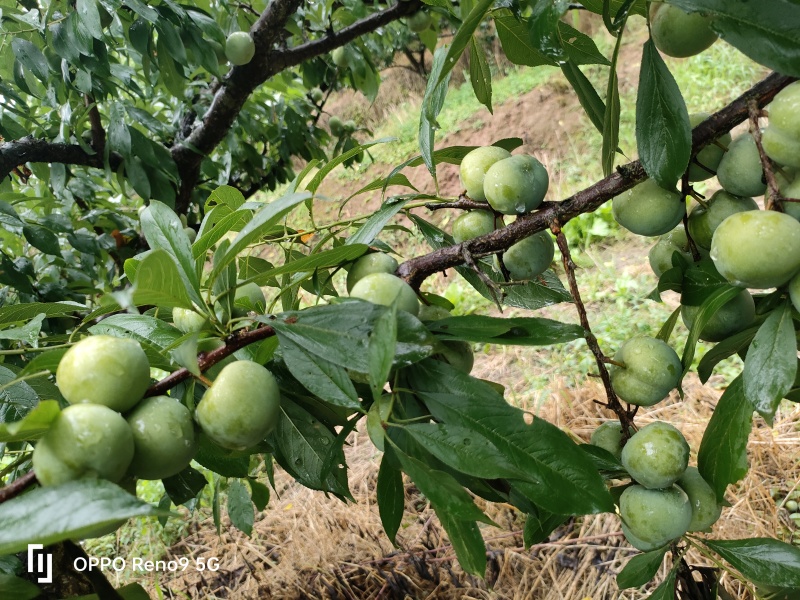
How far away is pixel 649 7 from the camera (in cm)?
59

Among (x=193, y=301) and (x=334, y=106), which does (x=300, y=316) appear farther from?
(x=334, y=106)

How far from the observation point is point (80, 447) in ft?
1.24

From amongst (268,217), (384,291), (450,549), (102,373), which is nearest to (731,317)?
(384,291)

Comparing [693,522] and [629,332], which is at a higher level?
[693,522]

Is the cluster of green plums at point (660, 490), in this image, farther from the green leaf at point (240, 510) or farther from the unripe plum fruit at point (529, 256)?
the green leaf at point (240, 510)

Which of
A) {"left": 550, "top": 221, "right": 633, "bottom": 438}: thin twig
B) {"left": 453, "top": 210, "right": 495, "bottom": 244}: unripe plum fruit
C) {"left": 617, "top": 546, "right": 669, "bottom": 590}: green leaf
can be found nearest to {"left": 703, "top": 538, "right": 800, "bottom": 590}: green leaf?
{"left": 617, "top": 546, "right": 669, "bottom": 590}: green leaf

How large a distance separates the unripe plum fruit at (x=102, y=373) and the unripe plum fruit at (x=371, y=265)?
0.71ft

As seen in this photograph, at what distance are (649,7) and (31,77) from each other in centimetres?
134

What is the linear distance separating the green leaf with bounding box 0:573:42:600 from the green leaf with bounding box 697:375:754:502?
23.7 inches

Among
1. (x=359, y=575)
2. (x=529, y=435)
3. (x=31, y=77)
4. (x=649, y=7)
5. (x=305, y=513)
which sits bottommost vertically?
(x=305, y=513)

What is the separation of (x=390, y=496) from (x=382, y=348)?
24 centimetres

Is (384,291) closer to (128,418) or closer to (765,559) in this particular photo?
(128,418)

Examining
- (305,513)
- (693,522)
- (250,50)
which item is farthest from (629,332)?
(693,522)

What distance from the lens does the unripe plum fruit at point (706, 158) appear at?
58 centimetres
